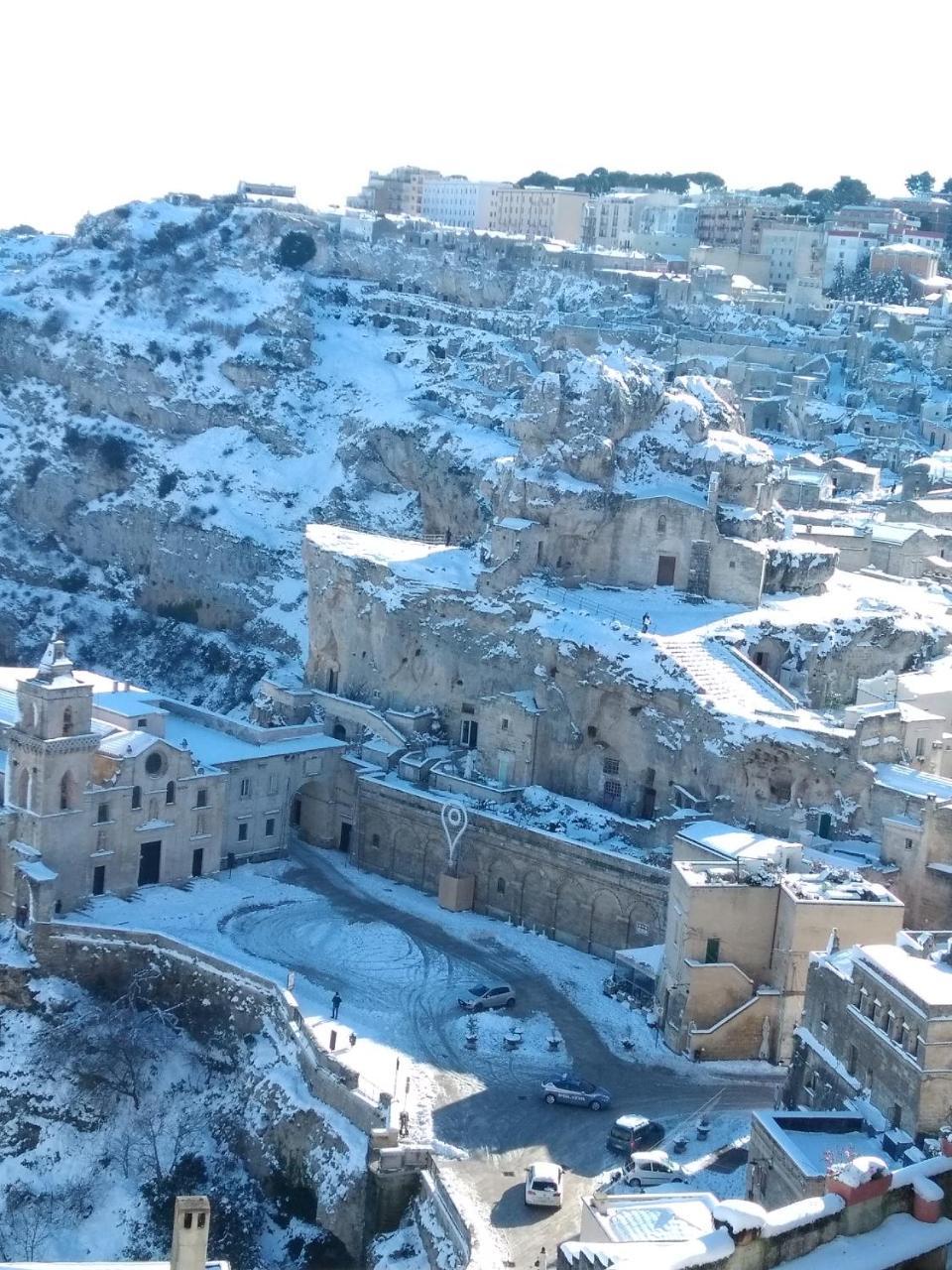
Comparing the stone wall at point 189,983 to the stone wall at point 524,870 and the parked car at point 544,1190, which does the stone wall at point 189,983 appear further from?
the stone wall at point 524,870

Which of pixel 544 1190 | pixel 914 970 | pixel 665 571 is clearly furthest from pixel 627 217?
pixel 544 1190

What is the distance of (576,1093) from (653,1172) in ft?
15.3

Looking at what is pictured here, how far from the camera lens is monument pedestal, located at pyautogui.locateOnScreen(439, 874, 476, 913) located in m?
51.2

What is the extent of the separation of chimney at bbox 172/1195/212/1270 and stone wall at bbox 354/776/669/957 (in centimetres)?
2287

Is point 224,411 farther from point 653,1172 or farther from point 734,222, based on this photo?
point 653,1172

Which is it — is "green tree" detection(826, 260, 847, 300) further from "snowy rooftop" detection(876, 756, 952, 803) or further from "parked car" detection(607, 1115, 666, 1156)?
"parked car" detection(607, 1115, 666, 1156)

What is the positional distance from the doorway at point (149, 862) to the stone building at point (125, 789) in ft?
0.13

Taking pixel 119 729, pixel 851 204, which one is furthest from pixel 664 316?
pixel 119 729

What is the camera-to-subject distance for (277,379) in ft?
338

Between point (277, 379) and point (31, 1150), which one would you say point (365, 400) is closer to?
point (277, 379)

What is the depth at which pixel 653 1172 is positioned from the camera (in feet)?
113

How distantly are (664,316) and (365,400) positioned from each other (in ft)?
72.3

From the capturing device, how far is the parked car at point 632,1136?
36.6 m

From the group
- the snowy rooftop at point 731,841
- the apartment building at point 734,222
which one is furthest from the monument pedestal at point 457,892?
the apartment building at point 734,222
